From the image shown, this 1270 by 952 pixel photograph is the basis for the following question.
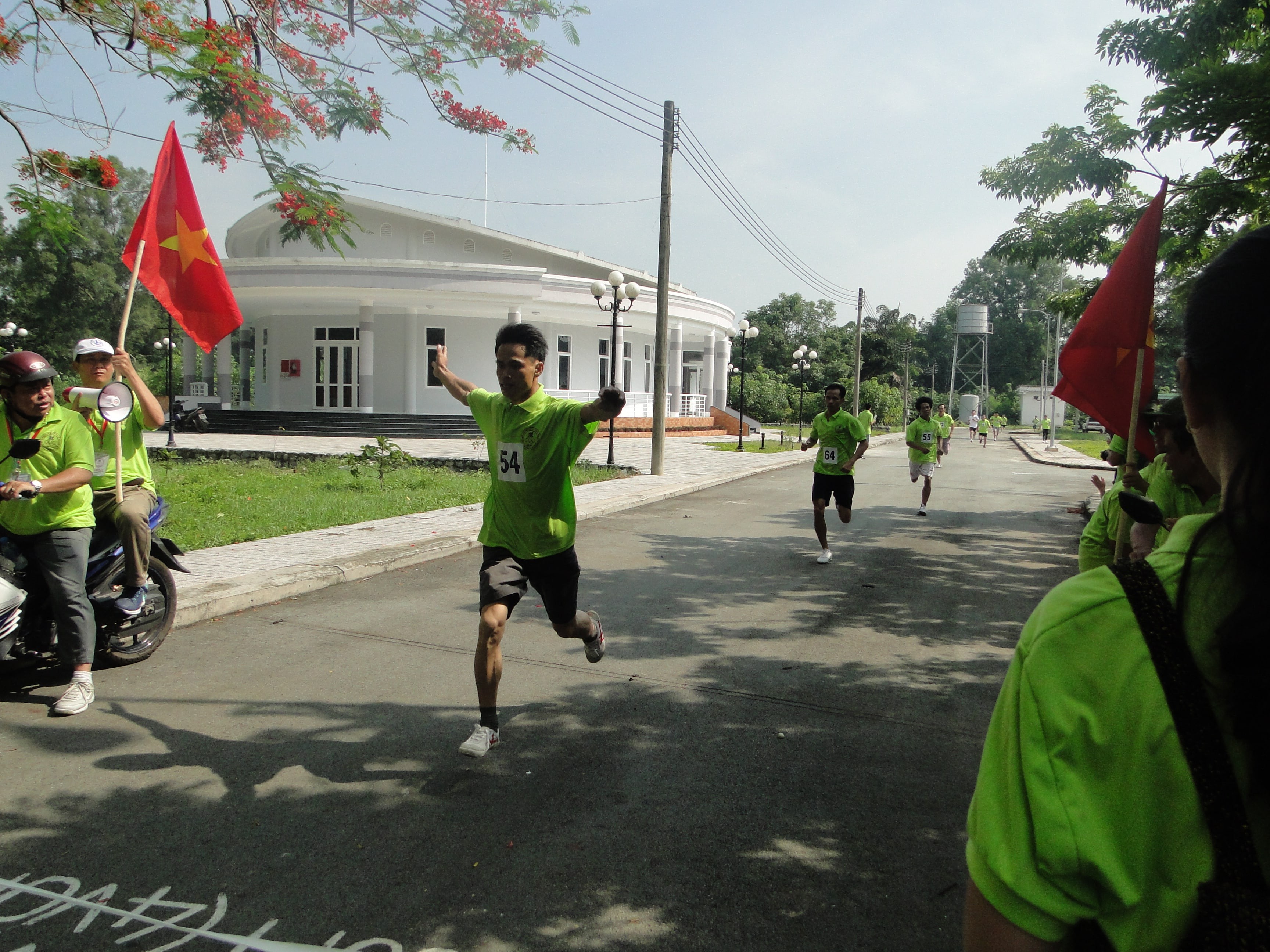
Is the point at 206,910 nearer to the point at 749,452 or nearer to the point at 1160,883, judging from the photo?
the point at 1160,883

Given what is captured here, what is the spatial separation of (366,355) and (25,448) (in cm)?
2830

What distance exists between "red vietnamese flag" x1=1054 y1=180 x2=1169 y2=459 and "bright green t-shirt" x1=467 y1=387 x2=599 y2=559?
2.23 metres

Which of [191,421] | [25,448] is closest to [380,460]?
[25,448]

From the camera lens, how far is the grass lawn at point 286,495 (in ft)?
32.9

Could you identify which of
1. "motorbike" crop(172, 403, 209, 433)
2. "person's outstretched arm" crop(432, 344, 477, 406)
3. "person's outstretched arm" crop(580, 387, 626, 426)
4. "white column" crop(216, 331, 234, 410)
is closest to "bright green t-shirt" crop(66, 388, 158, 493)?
"person's outstretched arm" crop(432, 344, 477, 406)

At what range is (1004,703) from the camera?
3.69ft

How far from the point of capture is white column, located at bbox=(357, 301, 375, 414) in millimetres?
31172

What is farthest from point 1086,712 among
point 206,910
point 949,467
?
point 949,467

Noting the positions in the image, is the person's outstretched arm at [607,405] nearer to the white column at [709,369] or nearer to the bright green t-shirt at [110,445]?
the bright green t-shirt at [110,445]

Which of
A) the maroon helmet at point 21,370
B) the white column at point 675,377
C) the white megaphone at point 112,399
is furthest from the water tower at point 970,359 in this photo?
the maroon helmet at point 21,370

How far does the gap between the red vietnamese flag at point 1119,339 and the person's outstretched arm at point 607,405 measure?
1.88 metres

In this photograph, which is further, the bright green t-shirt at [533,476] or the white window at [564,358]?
the white window at [564,358]

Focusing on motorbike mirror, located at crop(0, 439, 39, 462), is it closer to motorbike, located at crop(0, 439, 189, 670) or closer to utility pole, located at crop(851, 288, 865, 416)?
motorbike, located at crop(0, 439, 189, 670)

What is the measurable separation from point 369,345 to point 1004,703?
32209 mm
